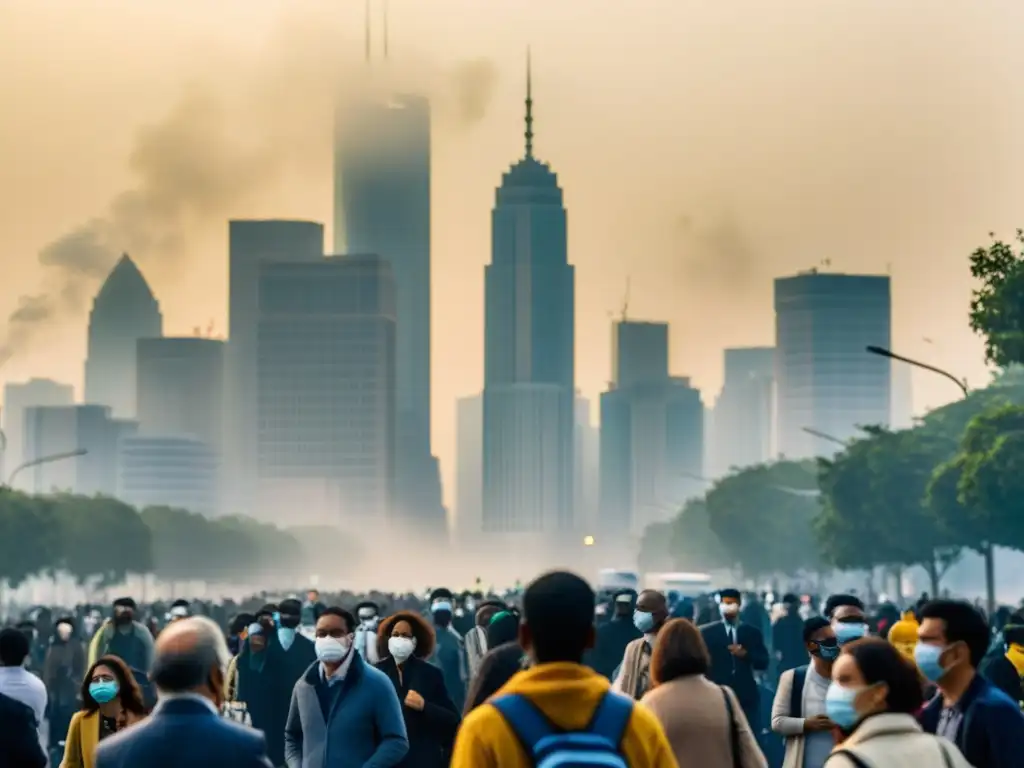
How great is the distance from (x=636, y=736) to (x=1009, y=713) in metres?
3.04

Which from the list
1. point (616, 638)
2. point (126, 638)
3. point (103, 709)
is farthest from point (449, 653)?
point (103, 709)

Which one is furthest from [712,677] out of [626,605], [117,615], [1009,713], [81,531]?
[81,531]

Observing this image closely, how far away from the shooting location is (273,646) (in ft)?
69.4

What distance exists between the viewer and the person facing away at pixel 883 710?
28.2 ft

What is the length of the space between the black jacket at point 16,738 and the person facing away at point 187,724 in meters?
3.39

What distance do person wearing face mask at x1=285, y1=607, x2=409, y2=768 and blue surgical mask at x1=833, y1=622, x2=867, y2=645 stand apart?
3344 mm

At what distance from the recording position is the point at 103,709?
13672mm

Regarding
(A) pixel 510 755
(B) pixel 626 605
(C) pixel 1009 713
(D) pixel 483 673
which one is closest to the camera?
(A) pixel 510 755

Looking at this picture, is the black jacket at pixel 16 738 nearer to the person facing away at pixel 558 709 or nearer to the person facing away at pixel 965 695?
the person facing away at pixel 965 695

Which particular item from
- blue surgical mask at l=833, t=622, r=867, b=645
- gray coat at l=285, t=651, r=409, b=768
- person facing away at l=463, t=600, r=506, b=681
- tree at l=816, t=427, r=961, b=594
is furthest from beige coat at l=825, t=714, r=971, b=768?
tree at l=816, t=427, r=961, b=594

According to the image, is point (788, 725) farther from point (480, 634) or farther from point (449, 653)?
point (449, 653)

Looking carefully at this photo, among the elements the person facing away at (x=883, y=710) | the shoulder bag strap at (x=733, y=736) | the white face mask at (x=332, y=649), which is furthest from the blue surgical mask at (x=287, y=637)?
the person facing away at (x=883, y=710)

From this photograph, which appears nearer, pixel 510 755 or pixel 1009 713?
pixel 510 755

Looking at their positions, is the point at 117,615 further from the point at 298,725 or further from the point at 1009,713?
the point at 1009,713
